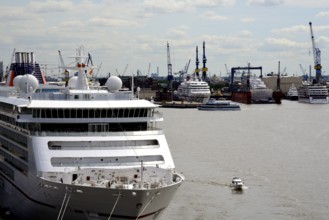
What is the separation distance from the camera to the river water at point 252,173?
3362 cm

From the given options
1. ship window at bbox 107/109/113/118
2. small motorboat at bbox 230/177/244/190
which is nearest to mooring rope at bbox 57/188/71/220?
ship window at bbox 107/109/113/118

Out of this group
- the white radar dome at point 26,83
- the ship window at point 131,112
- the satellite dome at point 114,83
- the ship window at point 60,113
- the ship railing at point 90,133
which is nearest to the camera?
the ship railing at point 90,133

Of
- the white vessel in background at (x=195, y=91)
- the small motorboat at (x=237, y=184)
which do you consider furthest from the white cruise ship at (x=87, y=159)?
the white vessel in background at (x=195, y=91)

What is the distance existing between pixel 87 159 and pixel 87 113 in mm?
2534

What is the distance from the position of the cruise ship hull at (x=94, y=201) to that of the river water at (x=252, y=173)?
Answer: 24.7 ft

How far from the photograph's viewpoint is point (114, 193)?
22.8 m

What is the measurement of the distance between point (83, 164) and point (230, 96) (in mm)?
164784

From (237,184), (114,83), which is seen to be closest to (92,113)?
(114,83)

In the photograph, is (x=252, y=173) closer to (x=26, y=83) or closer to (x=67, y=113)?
(x=26, y=83)

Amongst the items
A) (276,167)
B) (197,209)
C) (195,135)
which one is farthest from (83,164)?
A: (195,135)

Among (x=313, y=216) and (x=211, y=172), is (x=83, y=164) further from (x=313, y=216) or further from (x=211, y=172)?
(x=211, y=172)

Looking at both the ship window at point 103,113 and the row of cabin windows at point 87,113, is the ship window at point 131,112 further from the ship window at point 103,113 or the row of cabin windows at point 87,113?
the ship window at point 103,113

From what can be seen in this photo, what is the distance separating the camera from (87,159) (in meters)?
24.5

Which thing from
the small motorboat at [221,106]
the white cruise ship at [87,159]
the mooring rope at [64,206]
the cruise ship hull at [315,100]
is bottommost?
the cruise ship hull at [315,100]
